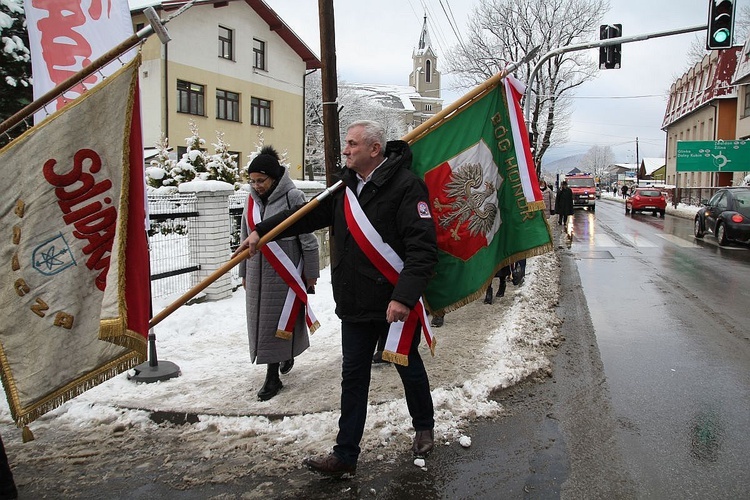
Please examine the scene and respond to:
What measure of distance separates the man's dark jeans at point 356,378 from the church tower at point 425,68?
114720 mm

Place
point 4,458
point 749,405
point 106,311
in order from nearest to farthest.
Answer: point 106,311, point 4,458, point 749,405

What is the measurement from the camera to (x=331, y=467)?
327 cm

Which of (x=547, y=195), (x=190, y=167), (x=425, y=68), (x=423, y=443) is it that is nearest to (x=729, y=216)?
(x=547, y=195)

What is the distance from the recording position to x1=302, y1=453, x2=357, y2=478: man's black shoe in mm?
3268

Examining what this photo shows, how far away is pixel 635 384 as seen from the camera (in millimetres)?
4953

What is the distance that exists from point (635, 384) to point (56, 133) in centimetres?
469

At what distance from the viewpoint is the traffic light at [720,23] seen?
11906 millimetres

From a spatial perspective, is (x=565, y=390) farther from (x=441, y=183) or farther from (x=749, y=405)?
(x=441, y=183)

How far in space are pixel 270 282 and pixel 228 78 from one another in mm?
26032

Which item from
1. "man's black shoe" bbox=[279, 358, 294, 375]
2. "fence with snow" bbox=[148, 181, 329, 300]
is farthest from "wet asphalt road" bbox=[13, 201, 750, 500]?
"fence with snow" bbox=[148, 181, 329, 300]

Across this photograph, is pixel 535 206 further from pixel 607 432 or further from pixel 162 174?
pixel 162 174

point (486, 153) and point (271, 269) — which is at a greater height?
point (486, 153)

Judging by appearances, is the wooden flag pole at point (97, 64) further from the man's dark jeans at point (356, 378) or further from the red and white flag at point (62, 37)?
the red and white flag at point (62, 37)

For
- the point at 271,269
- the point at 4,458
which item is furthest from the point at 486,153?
the point at 4,458
